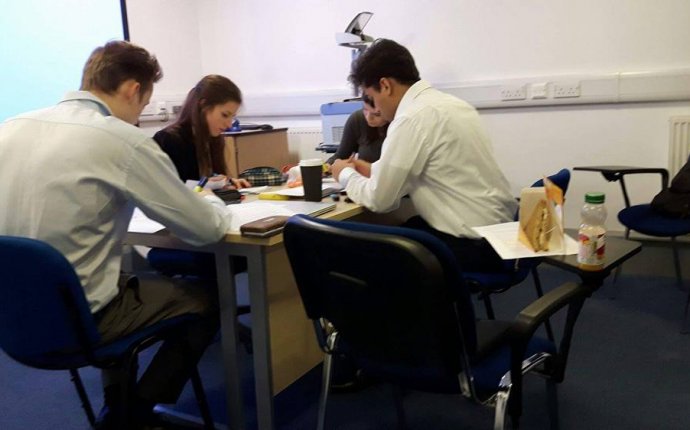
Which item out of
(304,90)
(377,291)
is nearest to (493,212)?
(377,291)

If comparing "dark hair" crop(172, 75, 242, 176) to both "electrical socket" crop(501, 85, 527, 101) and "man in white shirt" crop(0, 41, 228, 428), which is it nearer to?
"man in white shirt" crop(0, 41, 228, 428)

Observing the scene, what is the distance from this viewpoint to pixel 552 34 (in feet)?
11.5

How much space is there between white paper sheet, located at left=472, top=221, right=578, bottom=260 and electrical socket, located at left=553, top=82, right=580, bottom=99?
2028 millimetres

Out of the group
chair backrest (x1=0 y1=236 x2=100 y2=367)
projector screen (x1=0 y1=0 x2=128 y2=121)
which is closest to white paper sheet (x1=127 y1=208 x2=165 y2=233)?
chair backrest (x1=0 y1=236 x2=100 y2=367)

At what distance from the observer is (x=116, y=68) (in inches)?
66.0

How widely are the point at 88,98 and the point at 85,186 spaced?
0.28 meters

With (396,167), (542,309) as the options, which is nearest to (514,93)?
(396,167)

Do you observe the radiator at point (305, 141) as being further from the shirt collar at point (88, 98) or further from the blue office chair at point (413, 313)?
the blue office chair at point (413, 313)

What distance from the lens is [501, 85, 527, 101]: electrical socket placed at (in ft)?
11.8

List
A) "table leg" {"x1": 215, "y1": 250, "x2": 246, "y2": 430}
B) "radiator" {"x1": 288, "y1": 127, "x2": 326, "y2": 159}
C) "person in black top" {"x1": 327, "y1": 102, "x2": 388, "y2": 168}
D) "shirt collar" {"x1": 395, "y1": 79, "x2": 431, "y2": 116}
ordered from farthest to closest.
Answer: "radiator" {"x1": 288, "y1": 127, "x2": 326, "y2": 159}
"person in black top" {"x1": 327, "y1": 102, "x2": 388, "y2": 168}
"shirt collar" {"x1": 395, "y1": 79, "x2": 431, "y2": 116}
"table leg" {"x1": 215, "y1": 250, "x2": 246, "y2": 430}

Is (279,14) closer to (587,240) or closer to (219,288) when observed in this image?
(219,288)

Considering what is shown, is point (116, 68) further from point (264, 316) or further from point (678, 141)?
point (678, 141)

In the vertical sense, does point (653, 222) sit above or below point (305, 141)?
below

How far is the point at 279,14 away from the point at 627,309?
297cm
